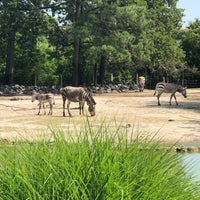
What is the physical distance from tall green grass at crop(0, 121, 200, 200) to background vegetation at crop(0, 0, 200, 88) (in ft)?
94.6

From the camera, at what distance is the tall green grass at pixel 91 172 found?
3.12m

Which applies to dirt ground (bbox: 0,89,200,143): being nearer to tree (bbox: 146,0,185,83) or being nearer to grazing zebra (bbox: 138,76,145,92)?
grazing zebra (bbox: 138,76,145,92)

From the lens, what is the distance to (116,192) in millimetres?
3076

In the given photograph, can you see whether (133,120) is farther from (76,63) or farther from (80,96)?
(76,63)

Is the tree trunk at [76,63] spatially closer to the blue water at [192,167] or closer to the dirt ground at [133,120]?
the dirt ground at [133,120]

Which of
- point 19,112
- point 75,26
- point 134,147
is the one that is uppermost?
point 75,26

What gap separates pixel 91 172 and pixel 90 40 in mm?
36767

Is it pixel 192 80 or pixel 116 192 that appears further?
pixel 192 80

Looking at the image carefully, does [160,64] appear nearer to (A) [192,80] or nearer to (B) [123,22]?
(A) [192,80]

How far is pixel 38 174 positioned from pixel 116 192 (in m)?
0.59

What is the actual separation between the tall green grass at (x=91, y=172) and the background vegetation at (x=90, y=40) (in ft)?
94.6

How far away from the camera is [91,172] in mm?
3240

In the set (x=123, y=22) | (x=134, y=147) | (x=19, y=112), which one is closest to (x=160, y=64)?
(x=123, y=22)

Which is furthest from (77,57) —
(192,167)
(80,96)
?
(192,167)
